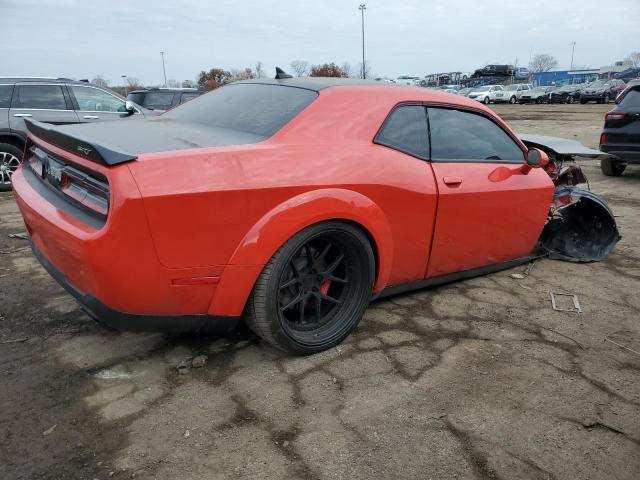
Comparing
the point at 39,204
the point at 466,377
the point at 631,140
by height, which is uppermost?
the point at 39,204

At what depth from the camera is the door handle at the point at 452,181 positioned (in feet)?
9.90

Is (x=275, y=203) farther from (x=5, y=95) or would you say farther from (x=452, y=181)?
(x=5, y=95)

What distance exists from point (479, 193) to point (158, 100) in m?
10.5

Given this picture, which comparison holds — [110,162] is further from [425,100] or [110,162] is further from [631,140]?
[631,140]

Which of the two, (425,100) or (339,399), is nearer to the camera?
(339,399)

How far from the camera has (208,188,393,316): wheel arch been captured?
2.25 m

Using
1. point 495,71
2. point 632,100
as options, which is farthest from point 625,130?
point 495,71

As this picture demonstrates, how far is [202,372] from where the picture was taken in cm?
252

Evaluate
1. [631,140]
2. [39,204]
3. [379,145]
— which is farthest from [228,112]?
[631,140]

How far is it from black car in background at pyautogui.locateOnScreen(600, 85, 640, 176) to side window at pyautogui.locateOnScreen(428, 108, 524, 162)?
197 inches

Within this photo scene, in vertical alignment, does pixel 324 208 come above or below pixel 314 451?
above

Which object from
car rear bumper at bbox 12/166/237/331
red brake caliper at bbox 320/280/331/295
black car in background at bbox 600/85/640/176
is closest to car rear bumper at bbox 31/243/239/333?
car rear bumper at bbox 12/166/237/331

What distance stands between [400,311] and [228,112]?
65.8 inches

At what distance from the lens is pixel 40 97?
24.3ft
